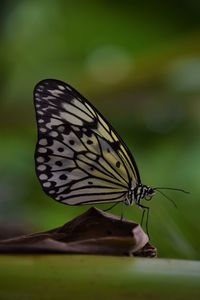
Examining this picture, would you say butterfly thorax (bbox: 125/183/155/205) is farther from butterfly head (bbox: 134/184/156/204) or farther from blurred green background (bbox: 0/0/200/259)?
blurred green background (bbox: 0/0/200/259)

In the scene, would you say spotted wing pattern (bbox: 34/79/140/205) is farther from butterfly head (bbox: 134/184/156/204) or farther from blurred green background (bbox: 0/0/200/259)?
blurred green background (bbox: 0/0/200/259)

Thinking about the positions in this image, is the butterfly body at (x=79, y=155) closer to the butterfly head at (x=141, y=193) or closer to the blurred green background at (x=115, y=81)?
the butterfly head at (x=141, y=193)

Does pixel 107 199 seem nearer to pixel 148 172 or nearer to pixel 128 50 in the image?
pixel 148 172

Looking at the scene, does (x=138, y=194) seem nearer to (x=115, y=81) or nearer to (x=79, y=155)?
(x=79, y=155)

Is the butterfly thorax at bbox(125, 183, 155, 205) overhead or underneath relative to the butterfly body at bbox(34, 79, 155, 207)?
underneath

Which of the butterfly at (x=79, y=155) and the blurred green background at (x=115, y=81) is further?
the blurred green background at (x=115, y=81)

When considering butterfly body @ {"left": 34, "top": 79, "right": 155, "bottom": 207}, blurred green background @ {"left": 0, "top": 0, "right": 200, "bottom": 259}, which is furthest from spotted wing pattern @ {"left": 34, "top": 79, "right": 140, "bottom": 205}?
blurred green background @ {"left": 0, "top": 0, "right": 200, "bottom": 259}

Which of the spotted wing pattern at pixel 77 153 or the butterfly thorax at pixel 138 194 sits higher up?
the spotted wing pattern at pixel 77 153

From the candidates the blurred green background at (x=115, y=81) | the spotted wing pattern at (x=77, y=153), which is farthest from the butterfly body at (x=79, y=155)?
the blurred green background at (x=115, y=81)

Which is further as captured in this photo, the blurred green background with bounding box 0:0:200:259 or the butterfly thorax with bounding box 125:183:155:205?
the blurred green background with bounding box 0:0:200:259

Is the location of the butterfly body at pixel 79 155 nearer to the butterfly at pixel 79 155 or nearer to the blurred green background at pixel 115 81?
the butterfly at pixel 79 155
